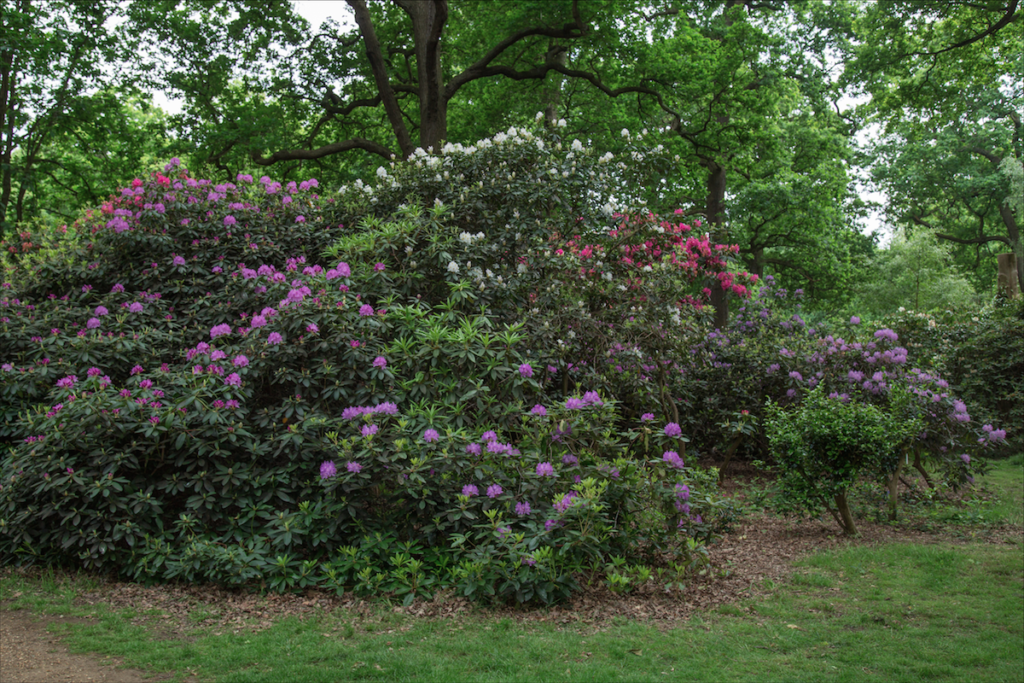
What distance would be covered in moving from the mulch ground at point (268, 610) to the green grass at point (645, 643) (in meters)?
0.10

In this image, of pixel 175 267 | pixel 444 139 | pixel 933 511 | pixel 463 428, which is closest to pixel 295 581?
pixel 463 428

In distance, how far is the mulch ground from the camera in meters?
3.90

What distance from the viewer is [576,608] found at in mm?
4609

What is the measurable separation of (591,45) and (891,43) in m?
5.12

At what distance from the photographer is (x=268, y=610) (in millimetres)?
4621

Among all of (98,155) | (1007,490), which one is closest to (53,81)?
(98,155)

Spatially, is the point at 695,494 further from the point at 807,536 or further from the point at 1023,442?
the point at 1023,442

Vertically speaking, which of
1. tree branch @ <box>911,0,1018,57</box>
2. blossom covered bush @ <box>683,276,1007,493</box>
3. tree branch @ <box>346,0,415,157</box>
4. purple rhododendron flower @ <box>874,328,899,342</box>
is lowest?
blossom covered bush @ <box>683,276,1007,493</box>

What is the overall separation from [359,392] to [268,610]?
1.70 m

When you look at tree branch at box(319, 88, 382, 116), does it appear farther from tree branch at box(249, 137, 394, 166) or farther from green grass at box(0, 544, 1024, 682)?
green grass at box(0, 544, 1024, 682)

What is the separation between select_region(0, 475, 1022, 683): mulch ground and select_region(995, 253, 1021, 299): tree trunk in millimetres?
10067

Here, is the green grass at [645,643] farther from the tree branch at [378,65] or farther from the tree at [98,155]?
the tree at [98,155]

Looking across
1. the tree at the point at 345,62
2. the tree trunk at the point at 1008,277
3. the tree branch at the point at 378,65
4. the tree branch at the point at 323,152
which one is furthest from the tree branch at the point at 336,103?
the tree trunk at the point at 1008,277

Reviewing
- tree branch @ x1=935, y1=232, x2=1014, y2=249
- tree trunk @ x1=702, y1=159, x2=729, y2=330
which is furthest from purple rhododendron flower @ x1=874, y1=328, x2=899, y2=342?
tree branch @ x1=935, y1=232, x2=1014, y2=249
